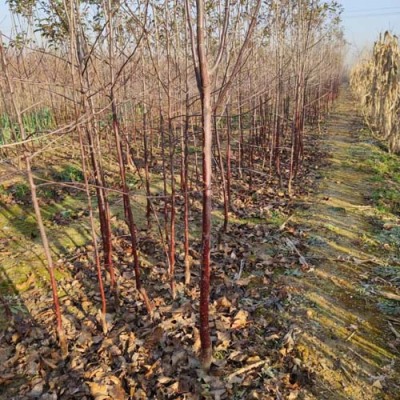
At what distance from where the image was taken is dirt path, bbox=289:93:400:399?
2.77m

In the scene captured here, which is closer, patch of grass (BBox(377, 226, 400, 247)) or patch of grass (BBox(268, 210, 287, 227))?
patch of grass (BBox(377, 226, 400, 247))

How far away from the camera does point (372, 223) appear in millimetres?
5566

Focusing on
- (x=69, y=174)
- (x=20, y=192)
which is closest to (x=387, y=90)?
(x=69, y=174)

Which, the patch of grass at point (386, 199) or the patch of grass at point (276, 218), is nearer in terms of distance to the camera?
the patch of grass at point (276, 218)

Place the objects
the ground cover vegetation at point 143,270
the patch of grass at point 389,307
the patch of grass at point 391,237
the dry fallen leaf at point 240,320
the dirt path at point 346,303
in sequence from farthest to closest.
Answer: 1. the patch of grass at point 391,237
2. the patch of grass at point 389,307
3. the dry fallen leaf at point 240,320
4. the dirt path at point 346,303
5. the ground cover vegetation at point 143,270

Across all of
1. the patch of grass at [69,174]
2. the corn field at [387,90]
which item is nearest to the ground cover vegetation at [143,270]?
the patch of grass at [69,174]

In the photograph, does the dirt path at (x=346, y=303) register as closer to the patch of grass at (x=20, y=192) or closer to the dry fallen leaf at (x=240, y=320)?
the dry fallen leaf at (x=240, y=320)

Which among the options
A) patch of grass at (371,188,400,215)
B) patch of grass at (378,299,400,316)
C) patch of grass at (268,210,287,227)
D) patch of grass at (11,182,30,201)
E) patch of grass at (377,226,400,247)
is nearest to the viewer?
patch of grass at (378,299,400,316)

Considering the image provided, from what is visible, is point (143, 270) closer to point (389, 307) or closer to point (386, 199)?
point (389, 307)

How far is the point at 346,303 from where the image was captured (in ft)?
12.1

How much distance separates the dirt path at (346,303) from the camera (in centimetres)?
277

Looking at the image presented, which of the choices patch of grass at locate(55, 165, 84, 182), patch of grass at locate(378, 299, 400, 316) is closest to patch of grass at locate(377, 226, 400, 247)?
patch of grass at locate(378, 299, 400, 316)

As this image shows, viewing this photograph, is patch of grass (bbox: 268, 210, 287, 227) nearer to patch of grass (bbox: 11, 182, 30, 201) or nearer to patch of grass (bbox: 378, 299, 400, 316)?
Answer: patch of grass (bbox: 378, 299, 400, 316)

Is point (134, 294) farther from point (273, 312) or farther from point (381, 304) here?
point (381, 304)
